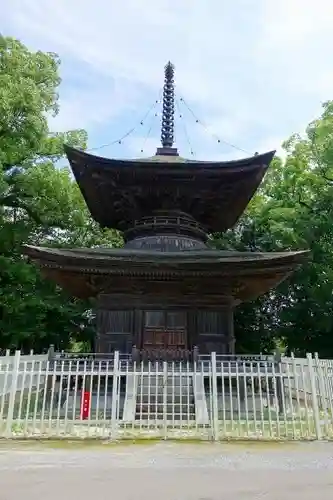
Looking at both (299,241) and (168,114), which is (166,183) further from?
(299,241)

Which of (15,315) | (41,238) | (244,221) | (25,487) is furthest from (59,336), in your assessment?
(25,487)

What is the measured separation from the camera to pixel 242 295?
15883mm

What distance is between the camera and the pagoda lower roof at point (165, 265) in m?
12.6

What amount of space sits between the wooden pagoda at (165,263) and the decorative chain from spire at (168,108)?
475 cm

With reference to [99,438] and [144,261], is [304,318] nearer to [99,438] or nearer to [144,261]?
[144,261]

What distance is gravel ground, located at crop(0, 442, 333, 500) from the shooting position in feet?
15.7

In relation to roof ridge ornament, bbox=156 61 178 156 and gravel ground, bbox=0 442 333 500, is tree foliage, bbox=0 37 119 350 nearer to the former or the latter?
roof ridge ornament, bbox=156 61 178 156

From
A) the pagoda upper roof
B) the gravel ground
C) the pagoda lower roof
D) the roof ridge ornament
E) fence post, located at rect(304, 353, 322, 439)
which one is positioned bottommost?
the gravel ground

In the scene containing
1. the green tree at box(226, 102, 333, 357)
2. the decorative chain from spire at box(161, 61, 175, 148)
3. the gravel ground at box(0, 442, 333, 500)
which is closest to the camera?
the gravel ground at box(0, 442, 333, 500)

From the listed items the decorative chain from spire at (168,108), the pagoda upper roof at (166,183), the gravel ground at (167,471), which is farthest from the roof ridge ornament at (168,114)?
the gravel ground at (167,471)

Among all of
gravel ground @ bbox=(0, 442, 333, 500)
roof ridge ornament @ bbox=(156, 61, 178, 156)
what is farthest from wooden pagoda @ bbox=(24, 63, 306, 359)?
gravel ground @ bbox=(0, 442, 333, 500)

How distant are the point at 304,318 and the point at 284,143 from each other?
10.7m

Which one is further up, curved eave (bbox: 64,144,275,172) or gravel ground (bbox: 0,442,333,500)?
curved eave (bbox: 64,144,275,172)

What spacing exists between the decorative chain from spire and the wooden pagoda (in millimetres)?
4751
